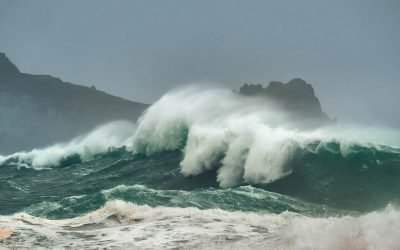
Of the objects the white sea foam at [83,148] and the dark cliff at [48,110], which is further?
the dark cliff at [48,110]

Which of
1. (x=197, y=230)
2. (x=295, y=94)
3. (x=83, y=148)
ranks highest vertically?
(x=295, y=94)

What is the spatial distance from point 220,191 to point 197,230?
18.3ft

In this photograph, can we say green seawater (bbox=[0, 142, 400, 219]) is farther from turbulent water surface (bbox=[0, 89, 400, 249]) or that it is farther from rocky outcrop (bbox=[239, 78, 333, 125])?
rocky outcrop (bbox=[239, 78, 333, 125])

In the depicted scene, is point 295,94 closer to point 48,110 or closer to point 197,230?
point 197,230

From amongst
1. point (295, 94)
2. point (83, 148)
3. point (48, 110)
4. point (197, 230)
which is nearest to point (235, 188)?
point (197, 230)

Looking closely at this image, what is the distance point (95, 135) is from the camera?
43.8 m

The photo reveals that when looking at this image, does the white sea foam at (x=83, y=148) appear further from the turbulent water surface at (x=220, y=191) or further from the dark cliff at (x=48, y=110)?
the dark cliff at (x=48, y=110)

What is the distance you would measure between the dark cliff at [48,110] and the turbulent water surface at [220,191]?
131m

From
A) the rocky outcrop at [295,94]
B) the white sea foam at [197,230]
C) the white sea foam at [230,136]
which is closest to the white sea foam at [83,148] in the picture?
the white sea foam at [230,136]

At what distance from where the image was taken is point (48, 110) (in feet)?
568

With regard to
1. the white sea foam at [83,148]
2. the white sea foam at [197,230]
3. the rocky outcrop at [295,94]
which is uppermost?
the rocky outcrop at [295,94]

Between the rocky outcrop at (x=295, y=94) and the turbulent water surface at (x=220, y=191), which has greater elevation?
the rocky outcrop at (x=295, y=94)

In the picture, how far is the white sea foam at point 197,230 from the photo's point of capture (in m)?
7.04

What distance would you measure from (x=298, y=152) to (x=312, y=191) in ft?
13.8
